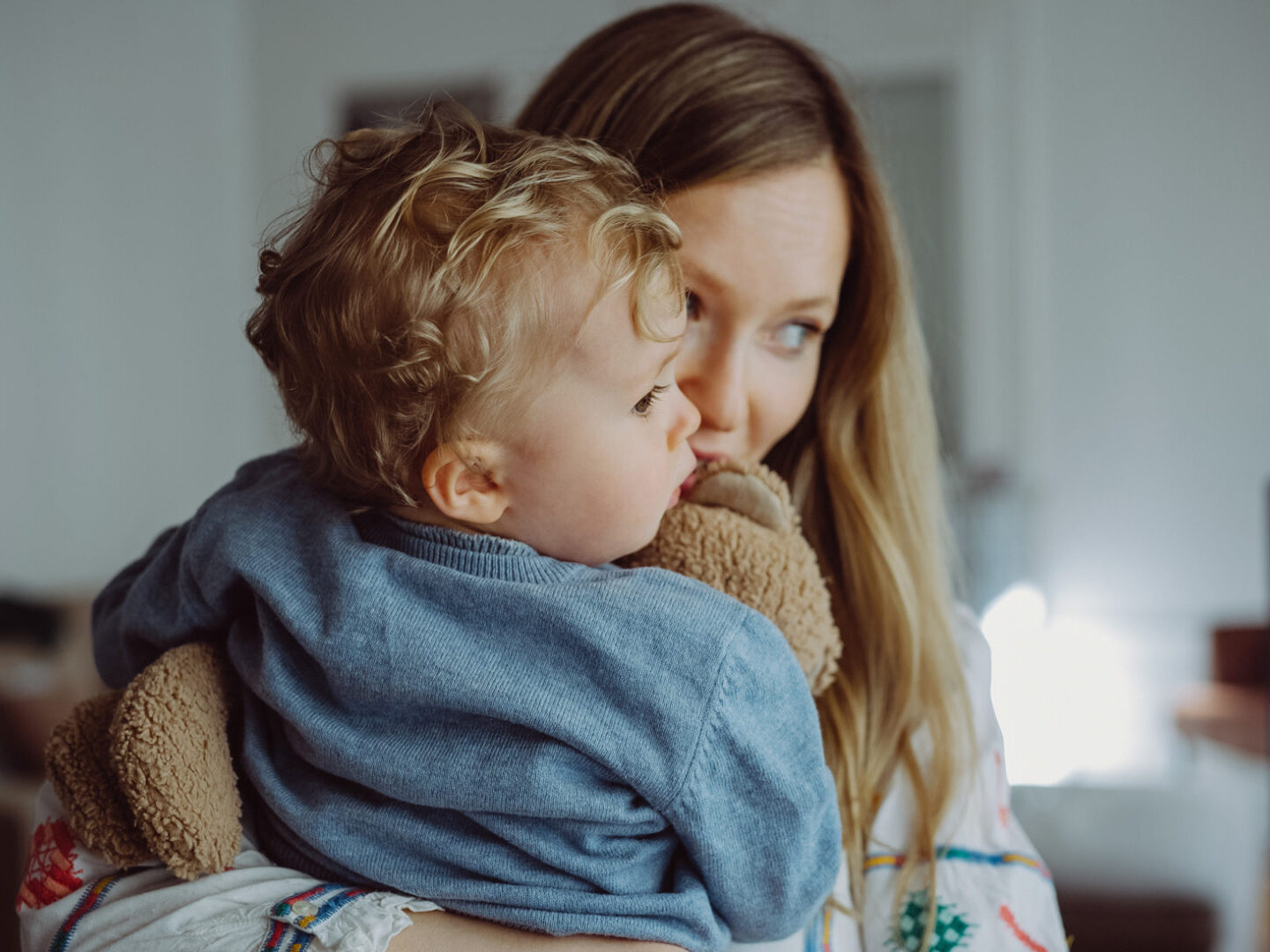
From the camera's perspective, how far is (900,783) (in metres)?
0.96

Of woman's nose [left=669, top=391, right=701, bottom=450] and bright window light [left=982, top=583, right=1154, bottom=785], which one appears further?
bright window light [left=982, top=583, right=1154, bottom=785]

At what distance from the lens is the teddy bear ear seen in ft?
2.68

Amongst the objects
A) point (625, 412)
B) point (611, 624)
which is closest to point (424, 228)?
point (625, 412)

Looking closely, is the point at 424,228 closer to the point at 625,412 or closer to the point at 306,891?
the point at 625,412

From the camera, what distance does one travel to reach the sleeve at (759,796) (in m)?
0.67

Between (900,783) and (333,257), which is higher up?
(333,257)

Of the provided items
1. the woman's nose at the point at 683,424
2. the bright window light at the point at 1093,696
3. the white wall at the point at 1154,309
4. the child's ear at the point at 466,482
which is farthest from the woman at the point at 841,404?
the white wall at the point at 1154,309

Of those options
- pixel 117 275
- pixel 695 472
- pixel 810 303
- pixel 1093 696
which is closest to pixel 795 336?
pixel 810 303

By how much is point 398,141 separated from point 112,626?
488 mm

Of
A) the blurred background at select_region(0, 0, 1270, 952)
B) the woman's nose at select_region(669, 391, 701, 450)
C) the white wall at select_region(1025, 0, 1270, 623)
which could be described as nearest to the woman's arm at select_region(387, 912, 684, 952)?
the woman's nose at select_region(669, 391, 701, 450)

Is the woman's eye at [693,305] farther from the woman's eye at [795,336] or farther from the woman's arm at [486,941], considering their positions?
the woman's arm at [486,941]

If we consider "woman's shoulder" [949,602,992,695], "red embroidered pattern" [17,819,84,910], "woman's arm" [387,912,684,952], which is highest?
"woman's shoulder" [949,602,992,695]

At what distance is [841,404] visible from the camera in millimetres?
1094

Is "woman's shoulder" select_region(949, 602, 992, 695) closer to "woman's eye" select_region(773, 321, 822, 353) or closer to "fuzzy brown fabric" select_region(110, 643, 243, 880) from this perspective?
"woman's eye" select_region(773, 321, 822, 353)
